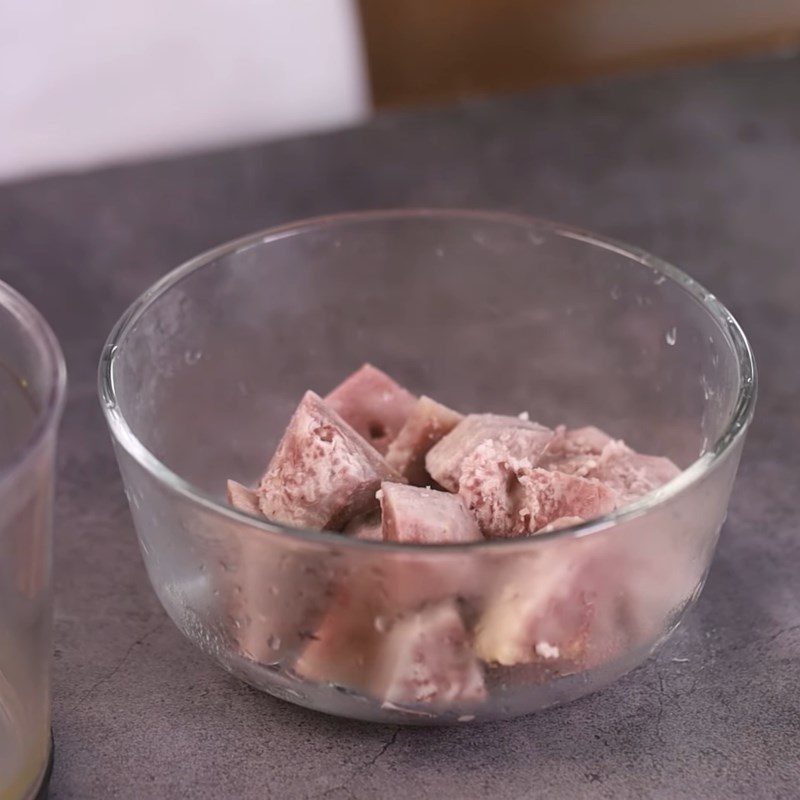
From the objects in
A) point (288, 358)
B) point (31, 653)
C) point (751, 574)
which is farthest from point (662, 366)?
point (31, 653)

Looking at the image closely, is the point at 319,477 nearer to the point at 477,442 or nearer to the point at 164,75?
the point at 477,442

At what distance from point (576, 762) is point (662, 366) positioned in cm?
39

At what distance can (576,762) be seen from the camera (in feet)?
2.78

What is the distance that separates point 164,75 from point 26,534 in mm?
1142

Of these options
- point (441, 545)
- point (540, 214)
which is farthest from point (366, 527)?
point (540, 214)

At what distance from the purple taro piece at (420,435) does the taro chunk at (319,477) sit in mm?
66

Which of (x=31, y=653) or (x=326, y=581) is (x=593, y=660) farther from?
(x=31, y=653)

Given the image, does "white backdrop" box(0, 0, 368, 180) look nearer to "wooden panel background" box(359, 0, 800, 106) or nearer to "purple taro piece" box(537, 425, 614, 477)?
"wooden panel background" box(359, 0, 800, 106)

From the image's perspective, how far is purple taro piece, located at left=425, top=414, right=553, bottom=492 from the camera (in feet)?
3.06

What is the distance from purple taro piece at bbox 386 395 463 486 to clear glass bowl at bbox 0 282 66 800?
0.31m

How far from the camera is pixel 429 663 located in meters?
0.78

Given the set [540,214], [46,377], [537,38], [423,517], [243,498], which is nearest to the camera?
[46,377]

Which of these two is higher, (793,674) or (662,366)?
(662,366)

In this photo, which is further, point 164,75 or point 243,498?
point 164,75
